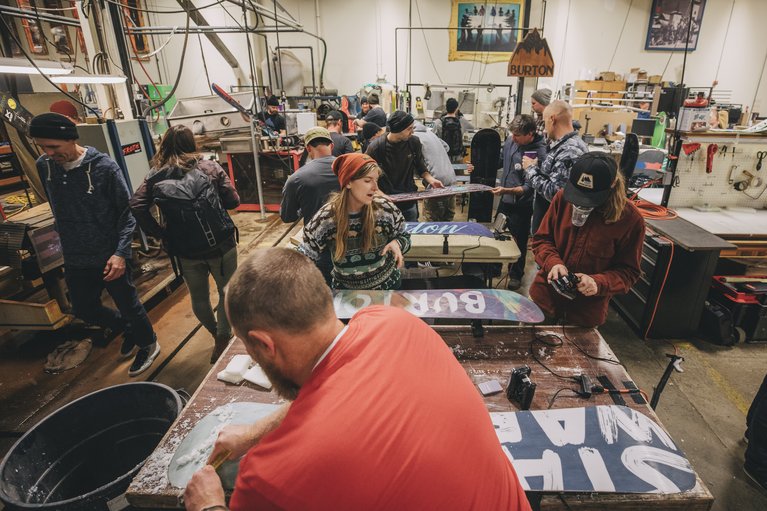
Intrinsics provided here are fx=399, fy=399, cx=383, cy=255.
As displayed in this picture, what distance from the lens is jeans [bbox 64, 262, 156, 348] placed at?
111 inches

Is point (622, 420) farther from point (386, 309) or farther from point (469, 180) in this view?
point (469, 180)

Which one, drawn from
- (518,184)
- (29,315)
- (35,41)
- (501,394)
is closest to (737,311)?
(518,184)

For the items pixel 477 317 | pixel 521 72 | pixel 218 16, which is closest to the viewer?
pixel 477 317

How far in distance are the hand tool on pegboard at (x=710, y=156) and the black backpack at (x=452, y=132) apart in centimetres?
368

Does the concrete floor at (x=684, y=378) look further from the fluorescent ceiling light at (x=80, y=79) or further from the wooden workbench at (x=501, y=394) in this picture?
the fluorescent ceiling light at (x=80, y=79)

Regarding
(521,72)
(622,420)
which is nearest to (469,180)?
(521,72)

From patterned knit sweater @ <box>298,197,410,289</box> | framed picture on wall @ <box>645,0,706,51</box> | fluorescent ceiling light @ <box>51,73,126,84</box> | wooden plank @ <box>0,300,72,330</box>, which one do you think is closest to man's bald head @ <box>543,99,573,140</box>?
patterned knit sweater @ <box>298,197,410,289</box>

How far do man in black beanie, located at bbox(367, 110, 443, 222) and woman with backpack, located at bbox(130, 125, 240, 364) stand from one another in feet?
5.37

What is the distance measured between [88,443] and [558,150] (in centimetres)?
363

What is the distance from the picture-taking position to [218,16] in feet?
32.1

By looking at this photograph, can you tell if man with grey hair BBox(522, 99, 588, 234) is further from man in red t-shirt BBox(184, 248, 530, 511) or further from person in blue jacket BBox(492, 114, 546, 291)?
man in red t-shirt BBox(184, 248, 530, 511)

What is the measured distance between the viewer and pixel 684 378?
3.04 m

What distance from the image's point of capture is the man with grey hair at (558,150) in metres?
3.18

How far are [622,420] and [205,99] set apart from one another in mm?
7132
